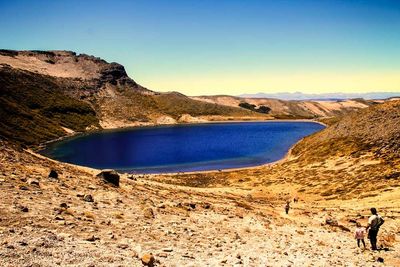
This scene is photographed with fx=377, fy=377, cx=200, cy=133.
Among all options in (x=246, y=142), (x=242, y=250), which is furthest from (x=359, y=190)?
(x=246, y=142)

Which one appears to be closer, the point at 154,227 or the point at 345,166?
the point at 154,227

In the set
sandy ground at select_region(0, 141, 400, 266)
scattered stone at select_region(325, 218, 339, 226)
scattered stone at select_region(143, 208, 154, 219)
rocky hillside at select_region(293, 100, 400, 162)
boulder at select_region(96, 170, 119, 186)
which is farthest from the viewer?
rocky hillside at select_region(293, 100, 400, 162)

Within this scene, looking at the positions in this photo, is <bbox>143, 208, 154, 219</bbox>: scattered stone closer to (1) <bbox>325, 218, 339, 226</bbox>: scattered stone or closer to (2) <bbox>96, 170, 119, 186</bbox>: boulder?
(2) <bbox>96, 170, 119, 186</bbox>: boulder

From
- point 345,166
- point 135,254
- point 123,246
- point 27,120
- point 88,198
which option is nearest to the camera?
point 135,254

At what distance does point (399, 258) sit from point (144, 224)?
13553mm

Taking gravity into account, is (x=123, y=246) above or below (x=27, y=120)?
above


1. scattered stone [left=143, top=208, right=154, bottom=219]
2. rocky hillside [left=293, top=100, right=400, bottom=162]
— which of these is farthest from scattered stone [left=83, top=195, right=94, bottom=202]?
rocky hillside [left=293, top=100, right=400, bottom=162]

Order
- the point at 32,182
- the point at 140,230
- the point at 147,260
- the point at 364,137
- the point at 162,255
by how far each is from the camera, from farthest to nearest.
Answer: the point at 364,137 → the point at 32,182 → the point at 140,230 → the point at 162,255 → the point at 147,260

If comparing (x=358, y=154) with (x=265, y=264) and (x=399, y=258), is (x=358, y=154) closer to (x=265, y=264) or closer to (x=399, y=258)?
(x=399, y=258)

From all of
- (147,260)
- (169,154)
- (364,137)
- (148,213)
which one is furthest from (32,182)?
(169,154)

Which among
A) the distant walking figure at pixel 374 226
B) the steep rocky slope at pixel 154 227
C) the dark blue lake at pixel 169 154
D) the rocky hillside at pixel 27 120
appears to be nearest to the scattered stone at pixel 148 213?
the steep rocky slope at pixel 154 227

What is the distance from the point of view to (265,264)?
17.2 meters

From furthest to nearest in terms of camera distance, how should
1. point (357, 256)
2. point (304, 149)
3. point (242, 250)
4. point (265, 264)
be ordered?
point (304, 149), point (357, 256), point (242, 250), point (265, 264)

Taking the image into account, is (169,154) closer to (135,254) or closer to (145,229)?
(145,229)
